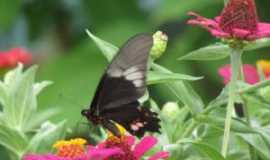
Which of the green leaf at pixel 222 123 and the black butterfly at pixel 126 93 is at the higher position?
the black butterfly at pixel 126 93

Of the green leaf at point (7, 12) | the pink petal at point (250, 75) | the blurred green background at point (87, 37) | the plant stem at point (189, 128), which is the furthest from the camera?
the green leaf at point (7, 12)

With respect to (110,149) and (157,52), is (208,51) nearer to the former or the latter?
(157,52)

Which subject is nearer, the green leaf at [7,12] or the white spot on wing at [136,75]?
the white spot on wing at [136,75]

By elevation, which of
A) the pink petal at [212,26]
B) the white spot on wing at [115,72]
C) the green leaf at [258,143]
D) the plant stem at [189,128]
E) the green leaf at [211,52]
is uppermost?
the pink petal at [212,26]

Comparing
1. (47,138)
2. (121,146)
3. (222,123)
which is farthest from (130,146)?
(47,138)

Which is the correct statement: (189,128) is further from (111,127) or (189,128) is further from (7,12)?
(7,12)

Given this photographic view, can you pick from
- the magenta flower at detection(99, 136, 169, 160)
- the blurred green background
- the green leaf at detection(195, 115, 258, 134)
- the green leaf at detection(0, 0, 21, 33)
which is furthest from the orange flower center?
the green leaf at detection(0, 0, 21, 33)

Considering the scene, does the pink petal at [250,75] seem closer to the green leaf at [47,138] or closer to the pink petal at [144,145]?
the green leaf at [47,138]

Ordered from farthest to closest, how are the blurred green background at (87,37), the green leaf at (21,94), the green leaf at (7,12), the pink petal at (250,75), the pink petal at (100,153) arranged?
the green leaf at (7,12), the blurred green background at (87,37), the pink petal at (250,75), the green leaf at (21,94), the pink petal at (100,153)

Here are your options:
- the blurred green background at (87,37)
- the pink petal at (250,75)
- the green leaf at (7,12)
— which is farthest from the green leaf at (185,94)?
the green leaf at (7,12)
